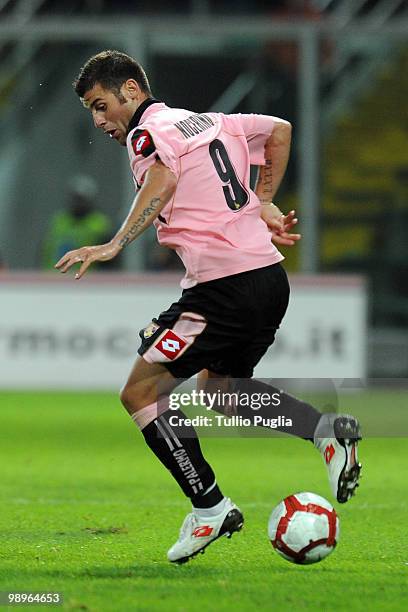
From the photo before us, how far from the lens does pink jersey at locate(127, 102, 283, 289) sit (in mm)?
5535

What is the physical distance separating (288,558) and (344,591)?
18.0 inches

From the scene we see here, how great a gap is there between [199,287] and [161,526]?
150 centimetres

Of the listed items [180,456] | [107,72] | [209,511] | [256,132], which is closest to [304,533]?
[209,511]

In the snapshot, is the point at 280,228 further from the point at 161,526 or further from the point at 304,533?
the point at 161,526

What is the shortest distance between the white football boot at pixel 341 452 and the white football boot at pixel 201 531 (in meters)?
0.43

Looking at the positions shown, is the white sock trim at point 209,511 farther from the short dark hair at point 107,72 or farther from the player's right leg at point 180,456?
the short dark hair at point 107,72

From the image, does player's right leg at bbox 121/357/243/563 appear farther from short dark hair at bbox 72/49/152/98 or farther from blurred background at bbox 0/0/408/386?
blurred background at bbox 0/0/408/386

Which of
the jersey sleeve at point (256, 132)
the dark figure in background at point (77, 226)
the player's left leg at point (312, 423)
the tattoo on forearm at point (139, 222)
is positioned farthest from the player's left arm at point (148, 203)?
the dark figure in background at point (77, 226)

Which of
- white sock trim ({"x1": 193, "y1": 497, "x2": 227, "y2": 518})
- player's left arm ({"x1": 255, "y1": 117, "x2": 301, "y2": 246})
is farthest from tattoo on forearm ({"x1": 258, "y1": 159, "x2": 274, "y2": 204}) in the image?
white sock trim ({"x1": 193, "y1": 497, "x2": 227, "y2": 518})

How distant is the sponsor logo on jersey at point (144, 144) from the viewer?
5.33 metres

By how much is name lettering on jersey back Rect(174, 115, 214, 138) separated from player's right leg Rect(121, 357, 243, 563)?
0.95m

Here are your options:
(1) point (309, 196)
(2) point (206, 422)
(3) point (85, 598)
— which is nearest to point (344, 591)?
(3) point (85, 598)

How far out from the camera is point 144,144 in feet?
17.5

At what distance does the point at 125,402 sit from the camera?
557 cm
